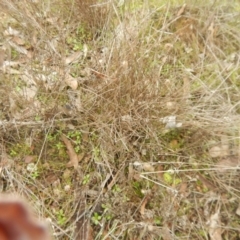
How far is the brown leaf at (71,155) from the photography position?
1741 mm

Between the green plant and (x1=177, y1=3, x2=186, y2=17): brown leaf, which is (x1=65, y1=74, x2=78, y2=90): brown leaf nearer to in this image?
the green plant

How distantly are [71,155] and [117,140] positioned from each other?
0.26 metres

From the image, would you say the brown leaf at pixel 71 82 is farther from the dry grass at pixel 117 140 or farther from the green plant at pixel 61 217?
the green plant at pixel 61 217

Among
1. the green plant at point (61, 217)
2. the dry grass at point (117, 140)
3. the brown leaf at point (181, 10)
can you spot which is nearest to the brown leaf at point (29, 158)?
the dry grass at point (117, 140)

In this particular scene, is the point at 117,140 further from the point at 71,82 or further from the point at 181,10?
the point at 181,10

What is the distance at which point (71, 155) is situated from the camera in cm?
176

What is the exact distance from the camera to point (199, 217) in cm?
167

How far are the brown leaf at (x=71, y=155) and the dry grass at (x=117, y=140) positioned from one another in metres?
0.02

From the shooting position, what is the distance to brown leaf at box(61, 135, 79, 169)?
174cm

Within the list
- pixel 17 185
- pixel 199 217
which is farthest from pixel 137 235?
pixel 17 185

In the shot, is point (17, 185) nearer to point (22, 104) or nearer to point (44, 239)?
point (22, 104)

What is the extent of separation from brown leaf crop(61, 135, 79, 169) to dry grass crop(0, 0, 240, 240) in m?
0.02

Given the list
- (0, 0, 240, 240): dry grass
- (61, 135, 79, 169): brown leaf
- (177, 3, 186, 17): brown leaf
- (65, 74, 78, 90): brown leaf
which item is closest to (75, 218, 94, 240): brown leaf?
(0, 0, 240, 240): dry grass

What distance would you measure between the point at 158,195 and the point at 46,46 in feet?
3.18
